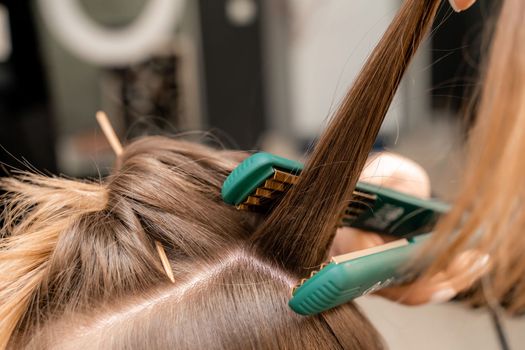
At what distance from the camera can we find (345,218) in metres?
0.48

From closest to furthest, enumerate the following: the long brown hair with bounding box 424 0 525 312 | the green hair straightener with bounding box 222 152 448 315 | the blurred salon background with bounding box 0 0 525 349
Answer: the green hair straightener with bounding box 222 152 448 315 < the long brown hair with bounding box 424 0 525 312 < the blurred salon background with bounding box 0 0 525 349

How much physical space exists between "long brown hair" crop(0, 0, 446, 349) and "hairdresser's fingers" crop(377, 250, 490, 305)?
89 mm

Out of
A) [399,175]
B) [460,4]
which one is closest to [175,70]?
[399,175]

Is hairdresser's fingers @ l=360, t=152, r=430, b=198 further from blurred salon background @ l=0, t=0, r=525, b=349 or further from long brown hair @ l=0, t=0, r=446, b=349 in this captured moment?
blurred salon background @ l=0, t=0, r=525, b=349

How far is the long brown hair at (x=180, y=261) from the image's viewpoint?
0.41m

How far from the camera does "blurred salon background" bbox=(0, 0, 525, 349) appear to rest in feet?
4.25

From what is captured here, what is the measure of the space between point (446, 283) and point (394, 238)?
0.27 feet

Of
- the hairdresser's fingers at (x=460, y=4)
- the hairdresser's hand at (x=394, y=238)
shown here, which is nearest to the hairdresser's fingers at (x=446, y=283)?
the hairdresser's hand at (x=394, y=238)

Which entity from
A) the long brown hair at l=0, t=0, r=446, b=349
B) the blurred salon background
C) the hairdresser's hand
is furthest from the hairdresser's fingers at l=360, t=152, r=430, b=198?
the blurred salon background

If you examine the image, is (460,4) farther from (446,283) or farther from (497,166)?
(446,283)

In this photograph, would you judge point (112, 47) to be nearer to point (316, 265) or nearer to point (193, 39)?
point (193, 39)

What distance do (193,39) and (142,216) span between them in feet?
3.50

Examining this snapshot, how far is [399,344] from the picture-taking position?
0.66 meters

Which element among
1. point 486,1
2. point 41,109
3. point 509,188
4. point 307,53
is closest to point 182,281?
point 509,188
